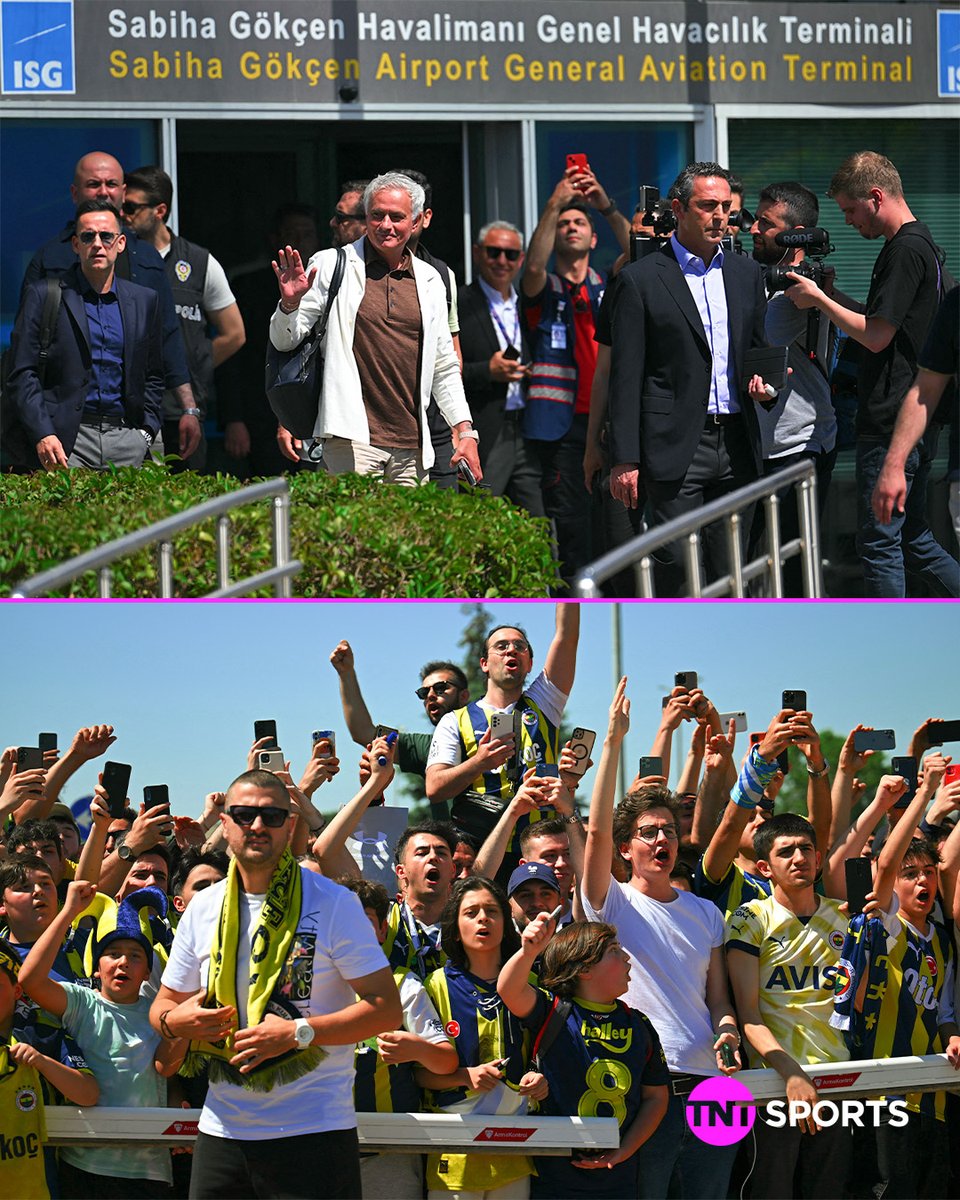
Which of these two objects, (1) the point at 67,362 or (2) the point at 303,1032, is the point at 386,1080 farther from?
(1) the point at 67,362

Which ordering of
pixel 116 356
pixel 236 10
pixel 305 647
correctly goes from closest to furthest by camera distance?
pixel 305 647 < pixel 116 356 < pixel 236 10

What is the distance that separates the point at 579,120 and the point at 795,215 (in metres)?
2.46

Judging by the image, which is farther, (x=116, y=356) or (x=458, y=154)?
(x=458, y=154)

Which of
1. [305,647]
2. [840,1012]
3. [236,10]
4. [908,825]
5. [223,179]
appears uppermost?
[236,10]

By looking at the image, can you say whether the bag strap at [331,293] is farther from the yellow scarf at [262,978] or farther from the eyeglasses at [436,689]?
the yellow scarf at [262,978]

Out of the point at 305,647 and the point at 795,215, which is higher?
the point at 795,215

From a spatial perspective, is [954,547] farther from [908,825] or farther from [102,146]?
[102,146]

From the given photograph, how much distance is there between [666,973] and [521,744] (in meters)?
0.85

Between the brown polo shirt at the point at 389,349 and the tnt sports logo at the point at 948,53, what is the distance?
4.31m

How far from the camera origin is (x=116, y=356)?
28.9 feet

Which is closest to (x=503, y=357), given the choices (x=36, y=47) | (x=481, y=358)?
(x=481, y=358)

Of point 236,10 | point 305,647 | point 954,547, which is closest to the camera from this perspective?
point 305,647

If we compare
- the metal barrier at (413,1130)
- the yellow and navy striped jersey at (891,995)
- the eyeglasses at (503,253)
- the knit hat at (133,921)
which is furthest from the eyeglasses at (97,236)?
the yellow and navy striped jersey at (891,995)

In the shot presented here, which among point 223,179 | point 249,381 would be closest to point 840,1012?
point 249,381
